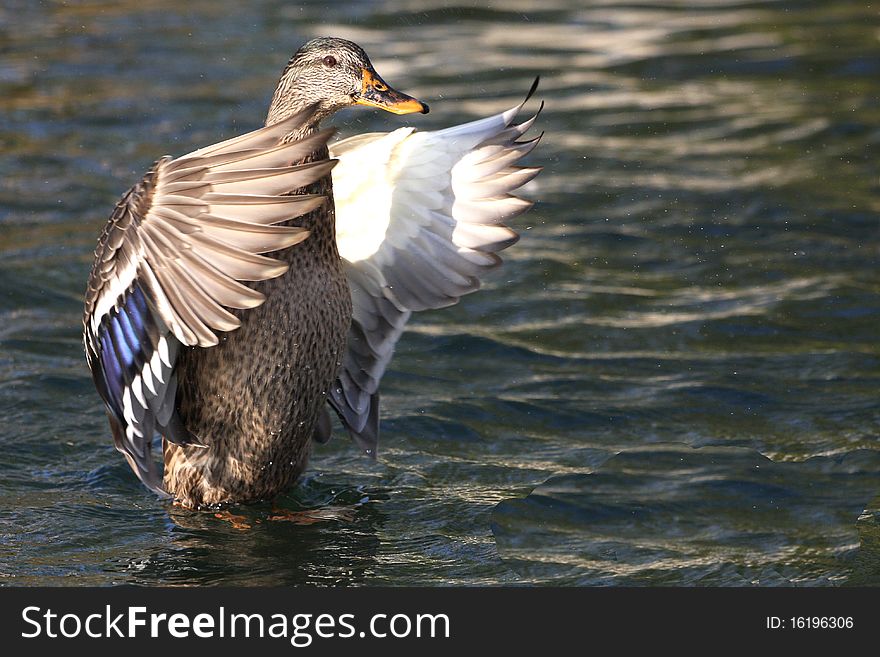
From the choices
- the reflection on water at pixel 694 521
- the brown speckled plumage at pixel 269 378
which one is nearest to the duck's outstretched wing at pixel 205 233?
the brown speckled plumage at pixel 269 378

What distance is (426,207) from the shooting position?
6199 millimetres

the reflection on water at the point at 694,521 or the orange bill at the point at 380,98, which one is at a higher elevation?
the orange bill at the point at 380,98

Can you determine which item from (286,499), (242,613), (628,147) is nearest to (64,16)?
(628,147)

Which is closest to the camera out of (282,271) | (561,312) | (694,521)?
(282,271)

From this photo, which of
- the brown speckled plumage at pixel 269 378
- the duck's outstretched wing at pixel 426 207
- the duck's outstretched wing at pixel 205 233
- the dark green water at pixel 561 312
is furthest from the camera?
the duck's outstretched wing at pixel 426 207

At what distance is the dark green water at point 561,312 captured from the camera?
19.5ft

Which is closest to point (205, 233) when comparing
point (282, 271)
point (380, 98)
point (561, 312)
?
point (282, 271)

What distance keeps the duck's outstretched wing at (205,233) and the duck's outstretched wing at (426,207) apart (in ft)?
3.25

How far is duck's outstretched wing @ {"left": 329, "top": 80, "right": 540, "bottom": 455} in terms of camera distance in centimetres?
607

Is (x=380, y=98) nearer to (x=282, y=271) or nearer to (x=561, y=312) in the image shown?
(x=282, y=271)

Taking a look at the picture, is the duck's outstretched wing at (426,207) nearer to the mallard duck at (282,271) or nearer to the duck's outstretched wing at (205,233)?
the mallard duck at (282,271)

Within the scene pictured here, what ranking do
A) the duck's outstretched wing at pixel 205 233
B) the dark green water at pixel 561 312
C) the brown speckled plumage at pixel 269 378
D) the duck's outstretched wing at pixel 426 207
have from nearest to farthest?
the duck's outstretched wing at pixel 205 233, the brown speckled plumage at pixel 269 378, the dark green water at pixel 561 312, the duck's outstretched wing at pixel 426 207

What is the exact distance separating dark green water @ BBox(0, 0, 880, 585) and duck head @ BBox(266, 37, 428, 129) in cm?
171

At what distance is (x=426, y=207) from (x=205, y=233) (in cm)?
147
